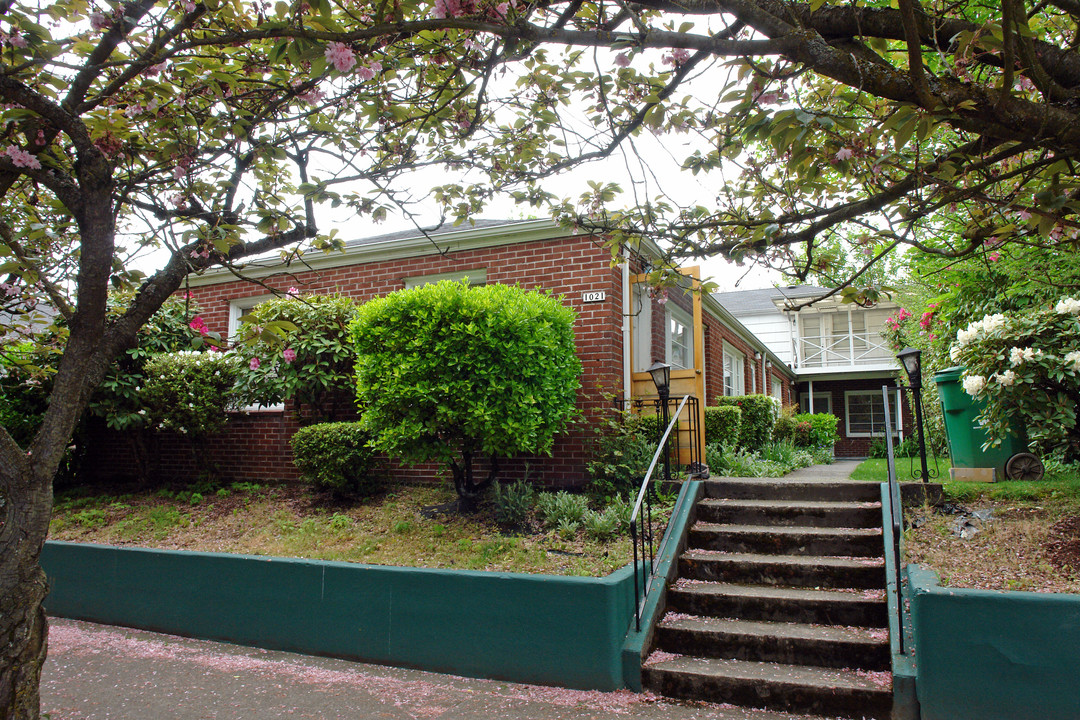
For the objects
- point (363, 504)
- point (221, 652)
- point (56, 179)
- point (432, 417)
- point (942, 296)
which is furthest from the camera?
point (942, 296)

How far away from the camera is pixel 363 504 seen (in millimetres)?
7371

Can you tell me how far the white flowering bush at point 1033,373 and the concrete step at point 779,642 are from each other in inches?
A: 120

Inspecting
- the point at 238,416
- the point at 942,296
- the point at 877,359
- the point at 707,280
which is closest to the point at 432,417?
the point at 707,280

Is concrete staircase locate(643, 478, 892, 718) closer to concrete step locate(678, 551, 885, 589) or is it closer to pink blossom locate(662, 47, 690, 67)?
concrete step locate(678, 551, 885, 589)

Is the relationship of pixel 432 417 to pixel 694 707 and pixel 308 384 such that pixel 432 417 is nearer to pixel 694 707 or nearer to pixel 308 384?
pixel 308 384

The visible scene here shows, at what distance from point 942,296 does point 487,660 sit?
819cm

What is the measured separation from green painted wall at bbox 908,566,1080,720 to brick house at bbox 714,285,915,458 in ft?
60.4

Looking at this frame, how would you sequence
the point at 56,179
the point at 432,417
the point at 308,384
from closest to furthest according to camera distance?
the point at 56,179
the point at 432,417
the point at 308,384

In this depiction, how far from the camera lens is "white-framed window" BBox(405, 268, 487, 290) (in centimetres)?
842

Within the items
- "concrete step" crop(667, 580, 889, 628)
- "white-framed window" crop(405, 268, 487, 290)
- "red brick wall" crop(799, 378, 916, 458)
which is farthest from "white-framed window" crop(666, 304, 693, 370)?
"red brick wall" crop(799, 378, 916, 458)

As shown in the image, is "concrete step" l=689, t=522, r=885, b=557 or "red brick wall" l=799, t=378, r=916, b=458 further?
"red brick wall" l=799, t=378, r=916, b=458

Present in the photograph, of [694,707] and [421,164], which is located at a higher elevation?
[421,164]

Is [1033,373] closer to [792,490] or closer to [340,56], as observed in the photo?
[792,490]

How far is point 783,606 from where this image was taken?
179 inches
